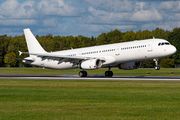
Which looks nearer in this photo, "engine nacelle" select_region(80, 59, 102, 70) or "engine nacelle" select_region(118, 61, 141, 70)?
"engine nacelle" select_region(80, 59, 102, 70)

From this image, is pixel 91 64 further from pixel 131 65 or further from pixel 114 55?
pixel 131 65

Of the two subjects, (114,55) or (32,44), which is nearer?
(114,55)

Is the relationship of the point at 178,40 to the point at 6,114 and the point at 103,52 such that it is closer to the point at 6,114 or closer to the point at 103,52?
the point at 103,52

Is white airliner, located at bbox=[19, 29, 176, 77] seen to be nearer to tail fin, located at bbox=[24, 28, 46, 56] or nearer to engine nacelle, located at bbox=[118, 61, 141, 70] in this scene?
engine nacelle, located at bbox=[118, 61, 141, 70]

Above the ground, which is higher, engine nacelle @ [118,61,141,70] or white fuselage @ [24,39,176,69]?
white fuselage @ [24,39,176,69]

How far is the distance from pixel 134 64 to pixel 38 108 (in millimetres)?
33034

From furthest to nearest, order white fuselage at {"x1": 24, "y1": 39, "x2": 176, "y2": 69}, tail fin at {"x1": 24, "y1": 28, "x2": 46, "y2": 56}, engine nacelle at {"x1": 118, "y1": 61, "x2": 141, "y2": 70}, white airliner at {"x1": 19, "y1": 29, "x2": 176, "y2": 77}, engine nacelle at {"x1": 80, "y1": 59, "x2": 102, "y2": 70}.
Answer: tail fin at {"x1": 24, "y1": 28, "x2": 46, "y2": 56}, engine nacelle at {"x1": 118, "y1": 61, "x2": 141, "y2": 70}, engine nacelle at {"x1": 80, "y1": 59, "x2": 102, "y2": 70}, white airliner at {"x1": 19, "y1": 29, "x2": 176, "y2": 77}, white fuselage at {"x1": 24, "y1": 39, "x2": 176, "y2": 69}

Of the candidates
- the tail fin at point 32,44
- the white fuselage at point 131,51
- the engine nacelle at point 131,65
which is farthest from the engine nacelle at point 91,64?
the tail fin at point 32,44

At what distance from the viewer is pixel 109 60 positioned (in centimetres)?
4338

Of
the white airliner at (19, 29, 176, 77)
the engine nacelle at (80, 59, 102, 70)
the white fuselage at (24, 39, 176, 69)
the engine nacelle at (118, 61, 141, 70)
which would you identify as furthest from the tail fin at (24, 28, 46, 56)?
the engine nacelle at (118, 61, 141, 70)

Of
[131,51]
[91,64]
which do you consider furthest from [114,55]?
[91,64]

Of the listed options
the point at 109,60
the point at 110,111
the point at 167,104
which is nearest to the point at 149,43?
the point at 109,60

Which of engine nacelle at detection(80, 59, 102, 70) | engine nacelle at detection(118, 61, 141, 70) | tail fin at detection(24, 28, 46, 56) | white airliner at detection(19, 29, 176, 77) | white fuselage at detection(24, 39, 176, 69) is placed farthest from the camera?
tail fin at detection(24, 28, 46, 56)

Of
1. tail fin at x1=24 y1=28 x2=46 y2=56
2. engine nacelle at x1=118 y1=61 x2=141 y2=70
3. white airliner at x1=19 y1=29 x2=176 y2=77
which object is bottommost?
engine nacelle at x1=118 y1=61 x2=141 y2=70
